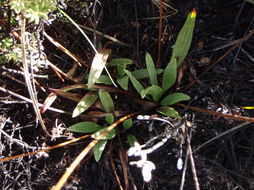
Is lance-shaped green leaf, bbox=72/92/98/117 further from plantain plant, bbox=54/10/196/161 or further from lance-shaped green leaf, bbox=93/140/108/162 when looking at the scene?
lance-shaped green leaf, bbox=93/140/108/162

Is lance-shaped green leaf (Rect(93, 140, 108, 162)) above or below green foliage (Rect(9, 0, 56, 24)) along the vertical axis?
below

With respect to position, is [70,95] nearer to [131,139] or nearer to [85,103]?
[85,103]

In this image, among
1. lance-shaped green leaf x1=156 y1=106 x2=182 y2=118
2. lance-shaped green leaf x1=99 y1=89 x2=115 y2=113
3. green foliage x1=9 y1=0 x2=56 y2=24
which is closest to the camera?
green foliage x1=9 y1=0 x2=56 y2=24

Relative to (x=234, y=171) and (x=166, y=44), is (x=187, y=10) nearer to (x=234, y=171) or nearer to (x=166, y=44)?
(x=166, y=44)

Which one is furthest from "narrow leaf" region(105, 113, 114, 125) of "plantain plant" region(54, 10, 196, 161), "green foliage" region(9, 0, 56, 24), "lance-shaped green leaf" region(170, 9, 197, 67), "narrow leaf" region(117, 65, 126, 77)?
"green foliage" region(9, 0, 56, 24)

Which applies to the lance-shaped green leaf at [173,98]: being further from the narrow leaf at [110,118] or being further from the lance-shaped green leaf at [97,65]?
the lance-shaped green leaf at [97,65]

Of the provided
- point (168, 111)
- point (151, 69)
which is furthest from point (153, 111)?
point (151, 69)

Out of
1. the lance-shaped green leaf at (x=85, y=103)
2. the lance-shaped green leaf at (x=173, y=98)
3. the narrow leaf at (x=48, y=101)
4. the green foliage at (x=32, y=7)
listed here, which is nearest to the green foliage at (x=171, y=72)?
the lance-shaped green leaf at (x=173, y=98)
